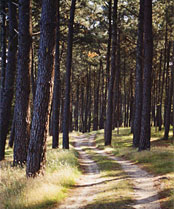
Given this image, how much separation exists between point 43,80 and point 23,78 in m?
2.51

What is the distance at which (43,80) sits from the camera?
884 centimetres

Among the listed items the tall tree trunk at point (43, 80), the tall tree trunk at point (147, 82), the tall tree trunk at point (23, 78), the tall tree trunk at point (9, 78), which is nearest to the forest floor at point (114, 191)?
the tall tree trunk at point (43, 80)

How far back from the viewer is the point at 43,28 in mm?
8859

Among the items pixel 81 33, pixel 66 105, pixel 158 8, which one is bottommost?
pixel 66 105

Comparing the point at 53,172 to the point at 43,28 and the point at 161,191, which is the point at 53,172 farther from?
the point at 43,28

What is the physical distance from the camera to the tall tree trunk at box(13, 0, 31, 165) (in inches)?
430

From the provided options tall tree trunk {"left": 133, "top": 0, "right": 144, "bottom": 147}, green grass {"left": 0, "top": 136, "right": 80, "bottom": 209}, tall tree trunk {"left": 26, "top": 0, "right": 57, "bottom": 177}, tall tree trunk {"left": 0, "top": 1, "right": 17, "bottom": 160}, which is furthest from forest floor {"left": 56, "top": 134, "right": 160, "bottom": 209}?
tall tree trunk {"left": 133, "top": 0, "right": 144, "bottom": 147}

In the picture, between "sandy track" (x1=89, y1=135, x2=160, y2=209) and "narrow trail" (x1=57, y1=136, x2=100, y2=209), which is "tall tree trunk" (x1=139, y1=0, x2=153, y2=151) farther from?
"narrow trail" (x1=57, y1=136, x2=100, y2=209)

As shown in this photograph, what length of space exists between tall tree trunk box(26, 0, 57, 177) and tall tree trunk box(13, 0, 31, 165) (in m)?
2.27

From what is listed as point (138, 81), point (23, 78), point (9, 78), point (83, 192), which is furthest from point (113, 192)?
point (138, 81)

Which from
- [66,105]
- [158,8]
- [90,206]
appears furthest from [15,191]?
[158,8]

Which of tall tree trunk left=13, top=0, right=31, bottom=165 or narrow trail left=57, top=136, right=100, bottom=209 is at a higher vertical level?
tall tree trunk left=13, top=0, right=31, bottom=165

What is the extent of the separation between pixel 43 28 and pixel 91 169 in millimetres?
7049

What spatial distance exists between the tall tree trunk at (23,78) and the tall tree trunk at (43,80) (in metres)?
2.27
